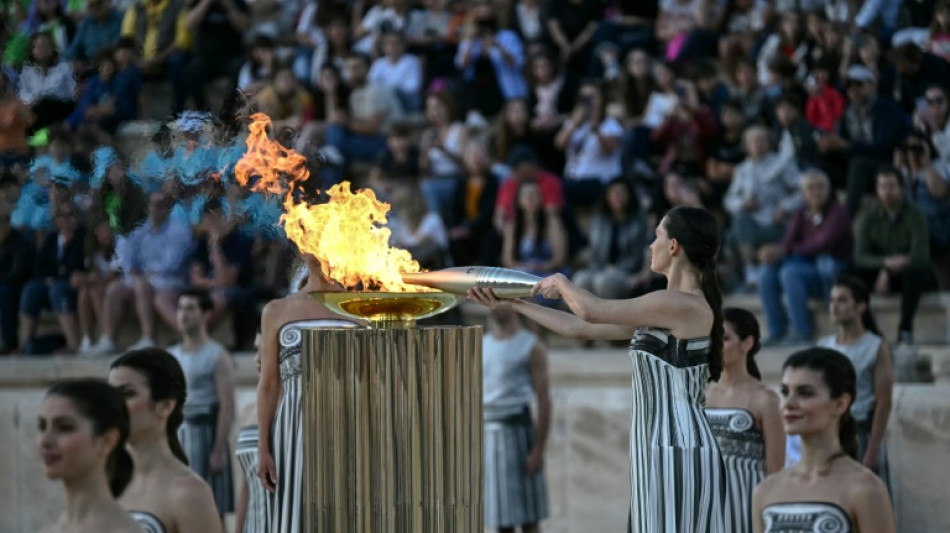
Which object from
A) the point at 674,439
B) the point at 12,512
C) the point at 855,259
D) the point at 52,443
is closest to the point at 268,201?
the point at 674,439

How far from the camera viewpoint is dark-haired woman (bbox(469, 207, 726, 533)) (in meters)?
5.16

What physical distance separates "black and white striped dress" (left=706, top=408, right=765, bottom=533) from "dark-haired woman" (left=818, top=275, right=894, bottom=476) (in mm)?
1183

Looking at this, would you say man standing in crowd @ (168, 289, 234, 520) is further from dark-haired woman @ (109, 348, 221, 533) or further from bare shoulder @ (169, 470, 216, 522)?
bare shoulder @ (169, 470, 216, 522)

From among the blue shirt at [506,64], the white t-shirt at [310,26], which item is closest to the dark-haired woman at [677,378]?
the blue shirt at [506,64]

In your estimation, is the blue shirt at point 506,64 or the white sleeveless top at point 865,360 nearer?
the white sleeveless top at point 865,360

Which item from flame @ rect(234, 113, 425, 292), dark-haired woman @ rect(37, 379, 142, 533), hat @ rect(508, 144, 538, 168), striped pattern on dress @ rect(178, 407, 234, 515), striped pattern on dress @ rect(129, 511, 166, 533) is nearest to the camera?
dark-haired woman @ rect(37, 379, 142, 533)

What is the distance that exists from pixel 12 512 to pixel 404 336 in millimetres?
6817

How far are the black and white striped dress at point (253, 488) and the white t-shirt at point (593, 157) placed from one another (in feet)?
15.6

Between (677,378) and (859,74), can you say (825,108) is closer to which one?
(859,74)

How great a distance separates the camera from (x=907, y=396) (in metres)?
8.46

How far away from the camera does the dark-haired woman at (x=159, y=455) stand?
488 centimetres

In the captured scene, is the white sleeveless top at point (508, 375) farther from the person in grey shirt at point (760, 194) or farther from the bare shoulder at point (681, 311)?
the bare shoulder at point (681, 311)

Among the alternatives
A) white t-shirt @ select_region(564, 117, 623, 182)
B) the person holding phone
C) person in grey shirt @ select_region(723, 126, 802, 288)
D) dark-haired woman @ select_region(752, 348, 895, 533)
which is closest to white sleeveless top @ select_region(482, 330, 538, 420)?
person in grey shirt @ select_region(723, 126, 802, 288)

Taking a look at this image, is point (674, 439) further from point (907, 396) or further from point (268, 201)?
point (907, 396)
